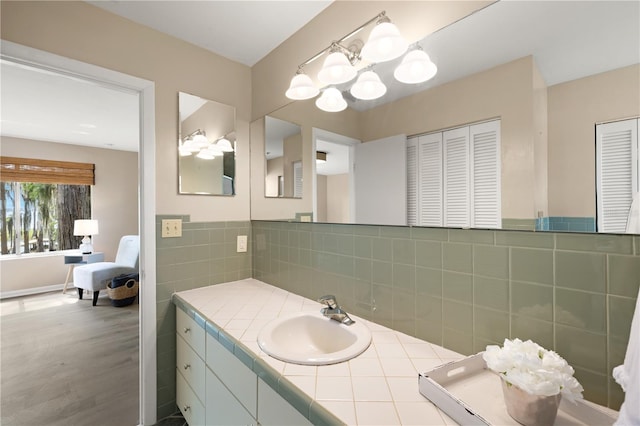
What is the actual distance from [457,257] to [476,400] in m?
0.42

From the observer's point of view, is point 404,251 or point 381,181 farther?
point 381,181

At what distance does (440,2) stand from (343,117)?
0.58m

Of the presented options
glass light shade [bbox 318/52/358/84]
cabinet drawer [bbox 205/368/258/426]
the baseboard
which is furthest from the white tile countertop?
the baseboard

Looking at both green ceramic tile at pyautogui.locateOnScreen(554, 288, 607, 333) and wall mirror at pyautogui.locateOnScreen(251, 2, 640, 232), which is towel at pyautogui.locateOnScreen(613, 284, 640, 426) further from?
wall mirror at pyautogui.locateOnScreen(251, 2, 640, 232)

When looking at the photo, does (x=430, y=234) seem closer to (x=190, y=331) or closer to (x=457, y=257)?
(x=457, y=257)

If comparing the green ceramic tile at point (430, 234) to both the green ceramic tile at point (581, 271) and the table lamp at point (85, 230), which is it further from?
the table lamp at point (85, 230)

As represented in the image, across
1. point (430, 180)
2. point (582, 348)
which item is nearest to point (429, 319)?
point (582, 348)

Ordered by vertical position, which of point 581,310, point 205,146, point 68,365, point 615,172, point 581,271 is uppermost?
point 205,146

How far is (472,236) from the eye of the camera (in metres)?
0.93

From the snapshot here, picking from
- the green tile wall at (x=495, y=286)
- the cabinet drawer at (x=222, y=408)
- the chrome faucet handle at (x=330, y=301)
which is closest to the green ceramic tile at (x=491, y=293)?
the green tile wall at (x=495, y=286)

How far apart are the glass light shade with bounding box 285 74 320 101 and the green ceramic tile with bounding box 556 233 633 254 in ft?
4.14

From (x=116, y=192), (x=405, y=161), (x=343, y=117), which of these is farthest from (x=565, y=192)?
(x=116, y=192)

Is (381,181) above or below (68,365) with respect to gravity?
above

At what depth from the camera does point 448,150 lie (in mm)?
988
